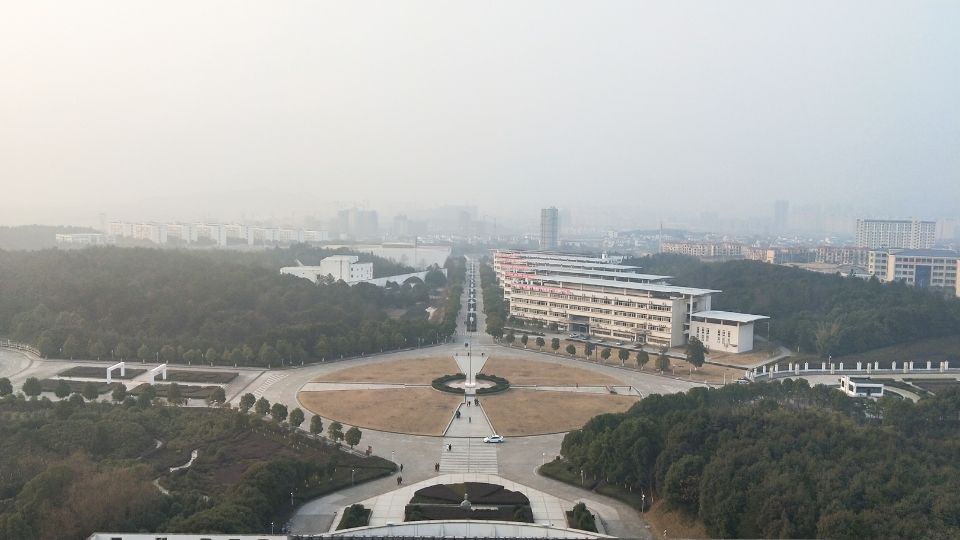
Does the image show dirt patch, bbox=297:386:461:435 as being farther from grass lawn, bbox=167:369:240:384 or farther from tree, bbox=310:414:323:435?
grass lawn, bbox=167:369:240:384

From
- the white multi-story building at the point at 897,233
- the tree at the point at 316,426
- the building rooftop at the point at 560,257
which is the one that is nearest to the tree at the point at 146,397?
the tree at the point at 316,426

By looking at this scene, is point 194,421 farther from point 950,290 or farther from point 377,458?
point 950,290

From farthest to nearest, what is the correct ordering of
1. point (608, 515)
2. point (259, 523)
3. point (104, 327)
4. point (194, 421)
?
point (104, 327) → point (194, 421) → point (608, 515) → point (259, 523)

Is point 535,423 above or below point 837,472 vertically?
below

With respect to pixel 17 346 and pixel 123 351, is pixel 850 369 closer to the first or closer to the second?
pixel 123 351

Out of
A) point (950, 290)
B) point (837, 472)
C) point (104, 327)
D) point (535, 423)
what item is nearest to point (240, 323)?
point (104, 327)

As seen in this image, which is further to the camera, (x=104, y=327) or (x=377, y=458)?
(x=104, y=327)

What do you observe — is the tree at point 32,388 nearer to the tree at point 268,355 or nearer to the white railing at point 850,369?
the tree at point 268,355

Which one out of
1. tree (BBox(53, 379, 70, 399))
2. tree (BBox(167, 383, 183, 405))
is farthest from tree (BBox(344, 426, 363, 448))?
tree (BBox(53, 379, 70, 399))

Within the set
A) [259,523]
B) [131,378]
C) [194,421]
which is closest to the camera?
[259,523]
